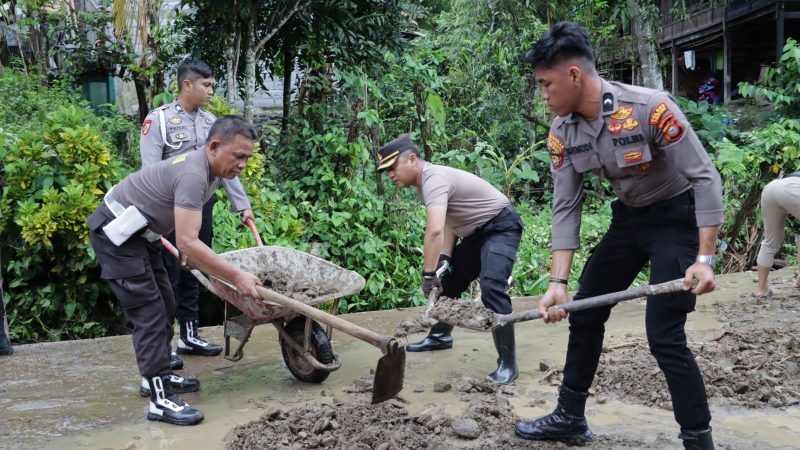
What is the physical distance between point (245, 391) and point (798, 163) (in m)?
8.13

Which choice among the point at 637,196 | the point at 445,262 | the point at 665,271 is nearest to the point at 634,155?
the point at 637,196

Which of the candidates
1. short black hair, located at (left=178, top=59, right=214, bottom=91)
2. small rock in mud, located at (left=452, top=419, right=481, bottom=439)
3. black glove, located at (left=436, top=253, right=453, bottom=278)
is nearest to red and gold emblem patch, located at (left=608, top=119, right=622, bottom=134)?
small rock in mud, located at (left=452, top=419, right=481, bottom=439)

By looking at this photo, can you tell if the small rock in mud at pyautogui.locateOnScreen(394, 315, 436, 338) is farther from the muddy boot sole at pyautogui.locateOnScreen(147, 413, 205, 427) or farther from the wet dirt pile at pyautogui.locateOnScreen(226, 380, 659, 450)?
the muddy boot sole at pyautogui.locateOnScreen(147, 413, 205, 427)

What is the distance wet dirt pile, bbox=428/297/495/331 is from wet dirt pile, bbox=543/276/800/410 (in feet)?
3.27

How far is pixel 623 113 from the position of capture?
3.24 m

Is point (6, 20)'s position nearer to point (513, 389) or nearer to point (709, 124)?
point (513, 389)

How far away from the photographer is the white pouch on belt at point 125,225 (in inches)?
164

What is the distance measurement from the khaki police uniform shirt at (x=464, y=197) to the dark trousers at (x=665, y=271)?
168 centimetres

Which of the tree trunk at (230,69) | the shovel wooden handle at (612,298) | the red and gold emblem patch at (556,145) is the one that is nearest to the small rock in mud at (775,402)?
the shovel wooden handle at (612,298)

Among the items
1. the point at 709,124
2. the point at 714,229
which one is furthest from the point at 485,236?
the point at 709,124

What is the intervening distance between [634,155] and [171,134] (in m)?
3.26

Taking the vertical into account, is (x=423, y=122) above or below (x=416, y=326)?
above

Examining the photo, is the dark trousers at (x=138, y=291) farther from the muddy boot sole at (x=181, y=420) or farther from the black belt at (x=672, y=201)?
the black belt at (x=672, y=201)

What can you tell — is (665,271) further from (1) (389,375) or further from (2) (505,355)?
(2) (505,355)
